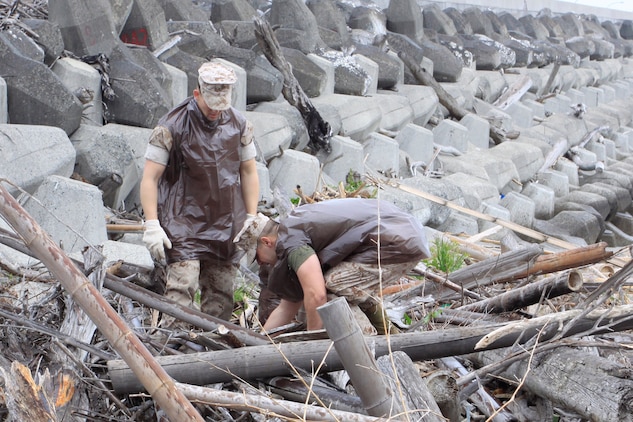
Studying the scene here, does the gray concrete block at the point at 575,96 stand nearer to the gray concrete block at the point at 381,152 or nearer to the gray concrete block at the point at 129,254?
the gray concrete block at the point at 381,152

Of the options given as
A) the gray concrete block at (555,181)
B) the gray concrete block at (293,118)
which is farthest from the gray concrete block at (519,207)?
the gray concrete block at (293,118)

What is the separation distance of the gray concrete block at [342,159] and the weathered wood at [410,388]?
8.26 m

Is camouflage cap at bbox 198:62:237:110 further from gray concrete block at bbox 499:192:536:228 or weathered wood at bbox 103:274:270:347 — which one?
gray concrete block at bbox 499:192:536:228

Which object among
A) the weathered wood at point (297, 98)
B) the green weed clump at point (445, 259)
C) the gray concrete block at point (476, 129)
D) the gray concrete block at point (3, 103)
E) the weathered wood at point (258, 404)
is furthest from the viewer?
the gray concrete block at point (476, 129)

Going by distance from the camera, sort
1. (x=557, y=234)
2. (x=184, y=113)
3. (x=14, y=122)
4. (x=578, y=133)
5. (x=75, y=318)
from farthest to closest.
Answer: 1. (x=578, y=133)
2. (x=557, y=234)
3. (x=14, y=122)
4. (x=184, y=113)
5. (x=75, y=318)

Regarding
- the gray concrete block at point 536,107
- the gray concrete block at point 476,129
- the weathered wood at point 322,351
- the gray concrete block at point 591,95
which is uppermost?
the weathered wood at point 322,351

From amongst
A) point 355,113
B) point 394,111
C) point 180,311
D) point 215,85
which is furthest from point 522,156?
point 180,311

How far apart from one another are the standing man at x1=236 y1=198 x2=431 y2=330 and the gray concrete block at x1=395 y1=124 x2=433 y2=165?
34.5 feet

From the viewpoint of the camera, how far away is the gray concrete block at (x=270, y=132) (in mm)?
10141

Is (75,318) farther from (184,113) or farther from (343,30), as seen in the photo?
(343,30)

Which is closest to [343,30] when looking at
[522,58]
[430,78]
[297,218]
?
[430,78]

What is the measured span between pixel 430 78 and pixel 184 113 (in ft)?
43.5

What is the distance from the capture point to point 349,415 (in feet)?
10.3

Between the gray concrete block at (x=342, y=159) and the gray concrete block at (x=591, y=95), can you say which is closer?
the gray concrete block at (x=342, y=159)
